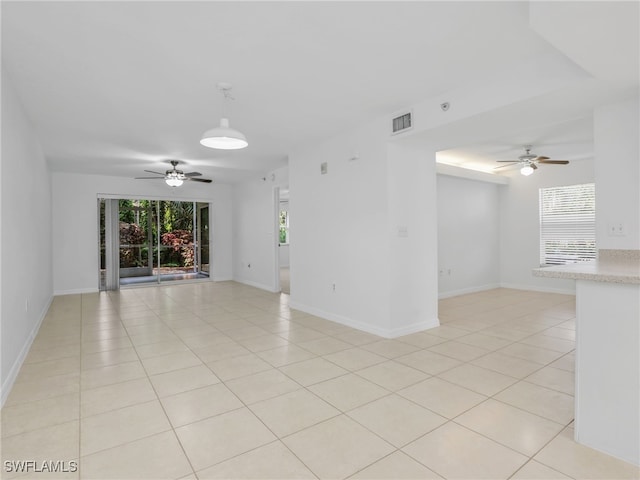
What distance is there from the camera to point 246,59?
2.65 m

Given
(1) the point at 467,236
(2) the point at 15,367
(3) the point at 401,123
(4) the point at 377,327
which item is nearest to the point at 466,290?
(1) the point at 467,236

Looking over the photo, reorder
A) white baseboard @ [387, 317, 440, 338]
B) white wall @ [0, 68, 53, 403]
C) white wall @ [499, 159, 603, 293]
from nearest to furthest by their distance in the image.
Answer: white wall @ [0, 68, 53, 403] → white baseboard @ [387, 317, 440, 338] → white wall @ [499, 159, 603, 293]

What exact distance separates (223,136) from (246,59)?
64 cm

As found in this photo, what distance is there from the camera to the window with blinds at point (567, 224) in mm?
6367

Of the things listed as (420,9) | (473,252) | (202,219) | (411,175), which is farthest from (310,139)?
(202,219)

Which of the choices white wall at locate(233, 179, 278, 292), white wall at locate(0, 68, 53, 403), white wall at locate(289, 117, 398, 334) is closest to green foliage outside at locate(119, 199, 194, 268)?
white wall at locate(233, 179, 278, 292)

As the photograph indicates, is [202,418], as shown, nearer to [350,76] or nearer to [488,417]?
[488,417]

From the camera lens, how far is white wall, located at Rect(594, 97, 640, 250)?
273cm

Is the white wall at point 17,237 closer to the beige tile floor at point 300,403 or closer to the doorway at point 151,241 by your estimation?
the beige tile floor at point 300,403

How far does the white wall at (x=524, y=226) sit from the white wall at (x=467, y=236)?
0.15 meters

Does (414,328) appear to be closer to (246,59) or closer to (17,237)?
(246,59)

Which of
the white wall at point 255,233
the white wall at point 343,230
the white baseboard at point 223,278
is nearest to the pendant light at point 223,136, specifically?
the white wall at point 343,230

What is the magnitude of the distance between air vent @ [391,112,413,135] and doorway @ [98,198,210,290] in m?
6.41

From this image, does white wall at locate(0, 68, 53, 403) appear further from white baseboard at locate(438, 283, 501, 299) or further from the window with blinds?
the window with blinds
